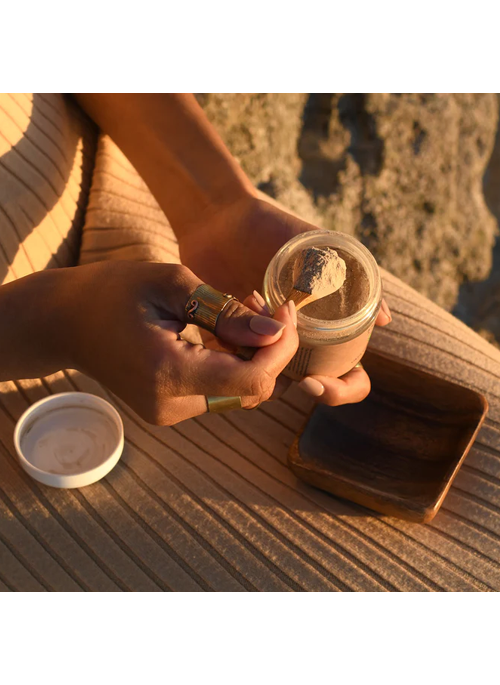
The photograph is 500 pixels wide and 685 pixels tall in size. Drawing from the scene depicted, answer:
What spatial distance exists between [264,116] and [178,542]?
1115mm

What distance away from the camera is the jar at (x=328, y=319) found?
67 centimetres

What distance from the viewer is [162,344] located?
0.59 m

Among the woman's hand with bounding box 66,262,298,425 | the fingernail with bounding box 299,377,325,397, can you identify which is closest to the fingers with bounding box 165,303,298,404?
the woman's hand with bounding box 66,262,298,425

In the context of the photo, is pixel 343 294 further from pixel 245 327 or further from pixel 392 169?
pixel 392 169

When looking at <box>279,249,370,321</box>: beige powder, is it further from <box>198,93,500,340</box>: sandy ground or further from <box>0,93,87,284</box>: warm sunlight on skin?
<box>198,93,500,340</box>: sandy ground

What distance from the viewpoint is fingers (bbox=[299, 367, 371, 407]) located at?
29.6 inches

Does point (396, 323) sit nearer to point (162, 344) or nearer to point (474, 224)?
point (162, 344)

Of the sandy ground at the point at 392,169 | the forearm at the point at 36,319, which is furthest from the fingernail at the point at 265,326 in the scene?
the sandy ground at the point at 392,169

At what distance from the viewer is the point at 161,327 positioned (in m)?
0.61

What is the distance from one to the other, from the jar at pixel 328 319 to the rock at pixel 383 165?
0.85 meters

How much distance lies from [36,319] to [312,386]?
12.6 inches

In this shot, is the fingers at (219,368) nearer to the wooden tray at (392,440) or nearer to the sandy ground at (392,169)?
the wooden tray at (392,440)

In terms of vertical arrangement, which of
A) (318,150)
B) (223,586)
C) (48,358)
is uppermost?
(318,150)

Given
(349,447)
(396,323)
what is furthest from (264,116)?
(349,447)
